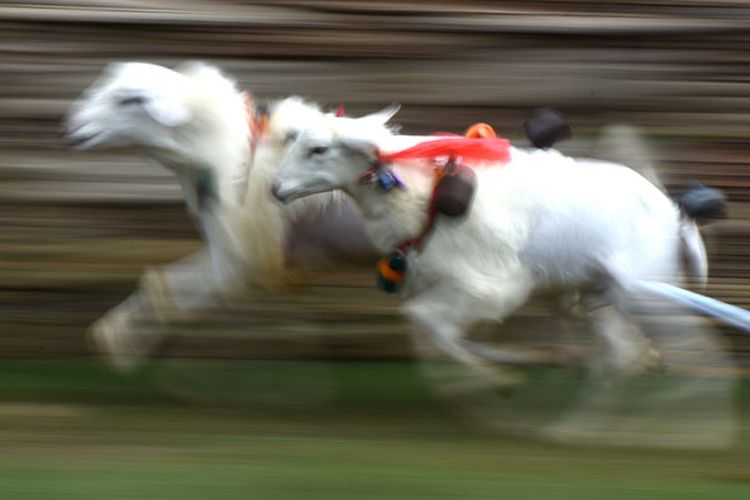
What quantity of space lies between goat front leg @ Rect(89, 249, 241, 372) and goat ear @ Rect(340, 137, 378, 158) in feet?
3.36

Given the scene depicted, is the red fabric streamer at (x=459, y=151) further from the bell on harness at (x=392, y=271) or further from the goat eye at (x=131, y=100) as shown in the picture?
the goat eye at (x=131, y=100)

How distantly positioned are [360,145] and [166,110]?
0.93 m

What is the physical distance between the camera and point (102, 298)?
25.7 ft

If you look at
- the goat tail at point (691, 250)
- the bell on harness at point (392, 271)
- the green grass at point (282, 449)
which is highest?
the goat tail at point (691, 250)

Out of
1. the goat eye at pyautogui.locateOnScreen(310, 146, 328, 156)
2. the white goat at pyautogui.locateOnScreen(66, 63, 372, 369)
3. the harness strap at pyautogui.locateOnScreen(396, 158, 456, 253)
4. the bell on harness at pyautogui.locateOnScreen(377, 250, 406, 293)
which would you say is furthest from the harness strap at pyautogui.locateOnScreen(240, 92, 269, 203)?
the harness strap at pyautogui.locateOnScreen(396, 158, 456, 253)

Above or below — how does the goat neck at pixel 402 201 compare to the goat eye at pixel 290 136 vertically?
below

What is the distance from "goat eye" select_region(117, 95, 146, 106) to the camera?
6273 millimetres

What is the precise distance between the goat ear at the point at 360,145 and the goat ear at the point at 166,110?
829 millimetres

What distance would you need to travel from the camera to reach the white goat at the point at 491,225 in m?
→ 5.84

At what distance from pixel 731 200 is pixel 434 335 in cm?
278

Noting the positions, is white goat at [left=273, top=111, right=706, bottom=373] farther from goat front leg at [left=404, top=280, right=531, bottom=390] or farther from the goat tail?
the goat tail

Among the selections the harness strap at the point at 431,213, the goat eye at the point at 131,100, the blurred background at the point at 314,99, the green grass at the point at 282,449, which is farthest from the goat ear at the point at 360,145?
the blurred background at the point at 314,99

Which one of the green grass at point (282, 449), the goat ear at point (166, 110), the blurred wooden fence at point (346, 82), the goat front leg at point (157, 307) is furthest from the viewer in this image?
the blurred wooden fence at point (346, 82)

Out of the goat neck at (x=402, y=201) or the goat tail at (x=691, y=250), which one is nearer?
A: the goat neck at (x=402, y=201)
